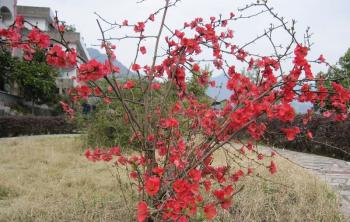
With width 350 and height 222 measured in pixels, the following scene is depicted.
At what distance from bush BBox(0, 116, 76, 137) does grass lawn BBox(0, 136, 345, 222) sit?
33.5ft

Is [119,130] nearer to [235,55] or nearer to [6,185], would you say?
[6,185]

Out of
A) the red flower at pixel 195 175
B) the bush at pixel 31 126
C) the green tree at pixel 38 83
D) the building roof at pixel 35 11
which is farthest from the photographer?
the building roof at pixel 35 11

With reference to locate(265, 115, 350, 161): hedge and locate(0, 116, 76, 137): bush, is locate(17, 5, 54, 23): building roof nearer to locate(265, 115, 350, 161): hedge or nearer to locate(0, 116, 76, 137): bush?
locate(0, 116, 76, 137): bush

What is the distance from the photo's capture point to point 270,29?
2797mm

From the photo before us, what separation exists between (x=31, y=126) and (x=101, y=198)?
1270 centimetres

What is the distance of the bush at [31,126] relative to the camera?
49.8 ft

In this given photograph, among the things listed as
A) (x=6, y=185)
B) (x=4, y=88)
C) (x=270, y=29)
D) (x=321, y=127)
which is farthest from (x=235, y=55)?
(x=4, y=88)

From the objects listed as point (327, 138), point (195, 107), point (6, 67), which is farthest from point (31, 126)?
point (195, 107)

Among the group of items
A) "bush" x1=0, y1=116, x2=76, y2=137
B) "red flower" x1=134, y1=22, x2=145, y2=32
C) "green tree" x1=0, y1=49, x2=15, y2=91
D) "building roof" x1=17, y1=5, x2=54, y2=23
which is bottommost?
"bush" x1=0, y1=116, x2=76, y2=137

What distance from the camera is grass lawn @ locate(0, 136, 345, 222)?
337 cm

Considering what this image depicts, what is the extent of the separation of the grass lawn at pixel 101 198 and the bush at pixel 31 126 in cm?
1021

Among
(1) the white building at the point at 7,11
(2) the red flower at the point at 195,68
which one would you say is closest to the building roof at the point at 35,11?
(1) the white building at the point at 7,11

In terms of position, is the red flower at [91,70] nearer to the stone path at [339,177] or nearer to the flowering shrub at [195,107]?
the flowering shrub at [195,107]

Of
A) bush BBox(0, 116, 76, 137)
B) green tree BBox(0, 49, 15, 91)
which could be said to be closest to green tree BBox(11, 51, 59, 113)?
green tree BBox(0, 49, 15, 91)
